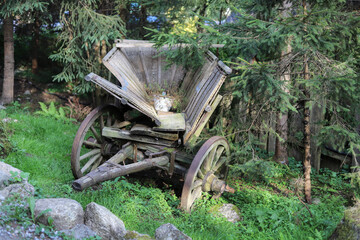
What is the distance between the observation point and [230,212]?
4.51 meters

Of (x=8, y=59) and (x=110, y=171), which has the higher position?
(x=8, y=59)

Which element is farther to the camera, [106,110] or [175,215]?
[106,110]

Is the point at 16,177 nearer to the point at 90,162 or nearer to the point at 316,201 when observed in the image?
the point at 90,162

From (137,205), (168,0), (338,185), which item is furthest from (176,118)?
(168,0)

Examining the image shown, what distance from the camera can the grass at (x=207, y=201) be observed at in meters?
3.93

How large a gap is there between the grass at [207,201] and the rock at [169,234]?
525mm

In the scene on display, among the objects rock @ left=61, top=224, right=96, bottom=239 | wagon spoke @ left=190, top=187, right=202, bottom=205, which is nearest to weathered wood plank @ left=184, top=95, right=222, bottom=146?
wagon spoke @ left=190, top=187, right=202, bottom=205

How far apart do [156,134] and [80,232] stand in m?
2.01

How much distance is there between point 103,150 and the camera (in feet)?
17.7

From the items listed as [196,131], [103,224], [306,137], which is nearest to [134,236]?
[103,224]

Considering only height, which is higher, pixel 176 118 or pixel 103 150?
pixel 176 118

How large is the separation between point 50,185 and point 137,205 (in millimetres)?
1249

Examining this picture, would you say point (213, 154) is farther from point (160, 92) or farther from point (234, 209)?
point (160, 92)

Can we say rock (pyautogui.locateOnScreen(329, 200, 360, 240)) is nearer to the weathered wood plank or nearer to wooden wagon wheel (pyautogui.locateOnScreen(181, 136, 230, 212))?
wooden wagon wheel (pyautogui.locateOnScreen(181, 136, 230, 212))
